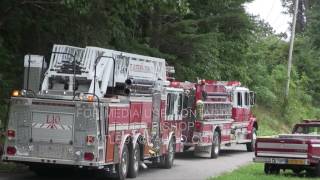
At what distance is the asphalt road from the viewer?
60.4 ft

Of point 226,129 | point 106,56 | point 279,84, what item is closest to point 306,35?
point 279,84

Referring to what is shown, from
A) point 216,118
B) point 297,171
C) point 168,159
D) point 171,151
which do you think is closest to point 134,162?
point 168,159

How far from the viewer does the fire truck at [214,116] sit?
25464mm

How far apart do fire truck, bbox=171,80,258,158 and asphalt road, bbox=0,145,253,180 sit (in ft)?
2.03

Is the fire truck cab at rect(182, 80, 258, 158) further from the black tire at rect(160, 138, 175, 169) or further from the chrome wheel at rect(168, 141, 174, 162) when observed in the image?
the black tire at rect(160, 138, 175, 169)

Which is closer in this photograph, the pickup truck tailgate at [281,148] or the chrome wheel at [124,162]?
the chrome wheel at [124,162]

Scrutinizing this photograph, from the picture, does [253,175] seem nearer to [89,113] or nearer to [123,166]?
[123,166]

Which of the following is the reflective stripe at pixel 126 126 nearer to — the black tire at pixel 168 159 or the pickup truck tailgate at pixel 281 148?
the black tire at pixel 168 159

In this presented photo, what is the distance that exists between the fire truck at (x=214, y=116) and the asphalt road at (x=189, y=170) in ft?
2.03

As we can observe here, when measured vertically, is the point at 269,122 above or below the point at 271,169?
above

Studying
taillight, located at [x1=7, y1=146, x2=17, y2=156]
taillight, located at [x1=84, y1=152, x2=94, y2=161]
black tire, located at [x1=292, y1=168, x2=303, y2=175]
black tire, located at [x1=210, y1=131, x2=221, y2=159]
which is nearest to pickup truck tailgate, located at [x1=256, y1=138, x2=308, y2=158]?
black tire, located at [x1=292, y1=168, x2=303, y2=175]

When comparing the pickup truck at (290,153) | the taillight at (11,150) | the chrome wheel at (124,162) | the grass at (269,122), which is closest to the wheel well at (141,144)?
the chrome wheel at (124,162)

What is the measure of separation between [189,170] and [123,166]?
421cm

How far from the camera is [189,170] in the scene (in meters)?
21.7
